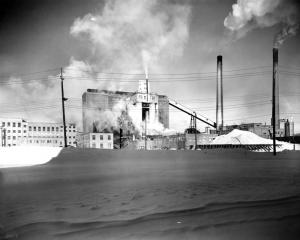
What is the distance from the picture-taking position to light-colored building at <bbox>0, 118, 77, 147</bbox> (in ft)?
201

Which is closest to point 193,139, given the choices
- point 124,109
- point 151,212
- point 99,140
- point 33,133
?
point 124,109

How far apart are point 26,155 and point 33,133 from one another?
54.4 metres

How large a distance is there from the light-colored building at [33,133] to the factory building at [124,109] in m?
21.2

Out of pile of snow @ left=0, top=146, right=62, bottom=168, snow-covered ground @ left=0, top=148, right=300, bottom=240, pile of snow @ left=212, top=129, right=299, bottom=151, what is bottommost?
pile of snow @ left=212, top=129, right=299, bottom=151

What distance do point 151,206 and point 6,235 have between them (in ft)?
5.84

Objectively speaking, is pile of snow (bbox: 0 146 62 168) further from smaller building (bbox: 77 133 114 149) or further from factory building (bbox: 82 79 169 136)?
smaller building (bbox: 77 133 114 149)

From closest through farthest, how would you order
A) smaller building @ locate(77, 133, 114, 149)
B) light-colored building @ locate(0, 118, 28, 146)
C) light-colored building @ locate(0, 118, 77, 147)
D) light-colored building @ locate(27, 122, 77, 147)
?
1. smaller building @ locate(77, 133, 114, 149)
2. light-colored building @ locate(0, 118, 28, 146)
3. light-colored building @ locate(0, 118, 77, 147)
4. light-colored building @ locate(27, 122, 77, 147)

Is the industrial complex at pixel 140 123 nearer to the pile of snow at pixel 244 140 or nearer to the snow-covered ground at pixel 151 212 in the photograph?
the pile of snow at pixel 244 140

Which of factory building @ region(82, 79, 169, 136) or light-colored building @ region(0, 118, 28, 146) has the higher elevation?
factory building @ region(82, 79, 169, 136)

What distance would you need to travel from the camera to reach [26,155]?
1341 centimetres

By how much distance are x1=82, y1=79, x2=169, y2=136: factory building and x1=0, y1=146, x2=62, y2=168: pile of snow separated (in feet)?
84.2

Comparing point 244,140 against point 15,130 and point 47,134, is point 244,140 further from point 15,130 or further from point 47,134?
point 15,130

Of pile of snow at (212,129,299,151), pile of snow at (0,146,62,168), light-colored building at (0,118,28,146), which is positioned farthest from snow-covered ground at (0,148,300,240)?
light-colored building at (0,118,28,146)

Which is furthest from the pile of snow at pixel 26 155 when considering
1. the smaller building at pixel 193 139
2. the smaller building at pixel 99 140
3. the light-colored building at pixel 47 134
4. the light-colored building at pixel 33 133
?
the light-colored building at pixel 47 134
